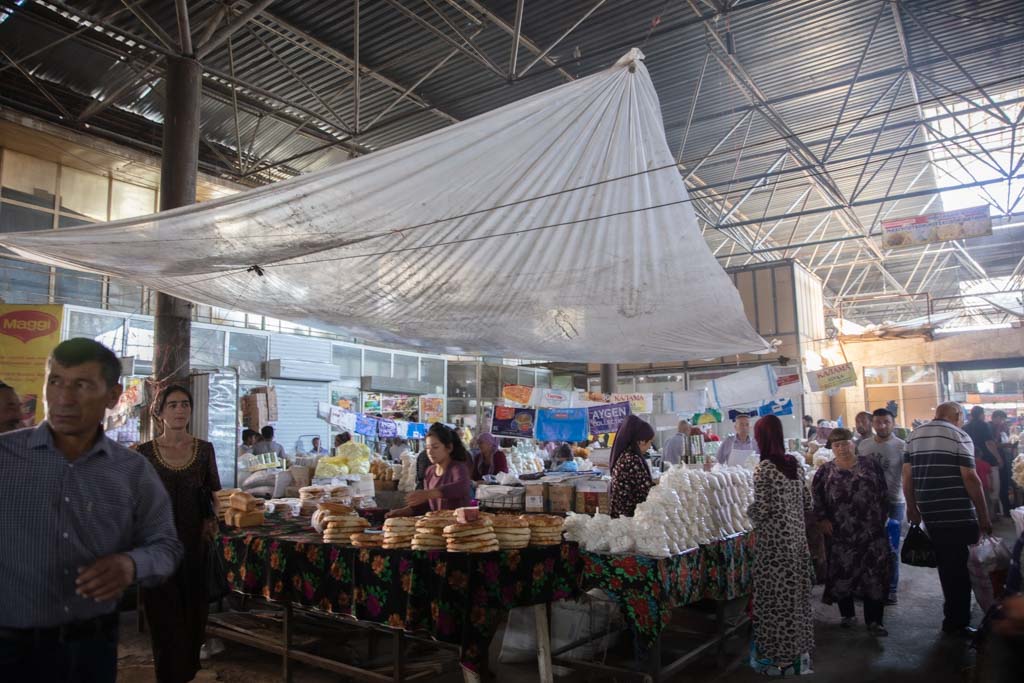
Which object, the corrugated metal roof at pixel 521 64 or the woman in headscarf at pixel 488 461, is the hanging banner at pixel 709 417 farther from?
the woman in headscarf at pixel 488 461

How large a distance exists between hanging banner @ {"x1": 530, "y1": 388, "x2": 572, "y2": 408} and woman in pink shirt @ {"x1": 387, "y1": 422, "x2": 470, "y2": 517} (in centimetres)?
531

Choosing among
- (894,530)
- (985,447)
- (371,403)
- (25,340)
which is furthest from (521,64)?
(371,403)

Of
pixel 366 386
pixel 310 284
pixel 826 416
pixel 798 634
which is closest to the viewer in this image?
pixel 798 634

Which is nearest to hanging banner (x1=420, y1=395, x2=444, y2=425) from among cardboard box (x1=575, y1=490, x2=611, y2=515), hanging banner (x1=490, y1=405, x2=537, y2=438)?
hanging banner (x1=490, y1=405, x2=537, y2=438)

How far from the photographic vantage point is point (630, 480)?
468cm

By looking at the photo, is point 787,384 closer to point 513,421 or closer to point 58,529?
point 513,421

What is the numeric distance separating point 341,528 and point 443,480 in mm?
878

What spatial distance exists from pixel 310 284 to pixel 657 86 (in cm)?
717

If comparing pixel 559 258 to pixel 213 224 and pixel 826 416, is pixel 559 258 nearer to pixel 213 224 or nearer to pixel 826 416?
pixel 213 224

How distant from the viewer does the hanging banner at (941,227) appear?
1114 cm

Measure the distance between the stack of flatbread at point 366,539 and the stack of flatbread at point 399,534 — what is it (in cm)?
6

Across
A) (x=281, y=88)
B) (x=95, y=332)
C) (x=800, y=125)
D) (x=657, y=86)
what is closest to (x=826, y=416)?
(x=800, y=125)

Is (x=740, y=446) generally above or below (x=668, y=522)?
above

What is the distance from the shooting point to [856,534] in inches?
201
